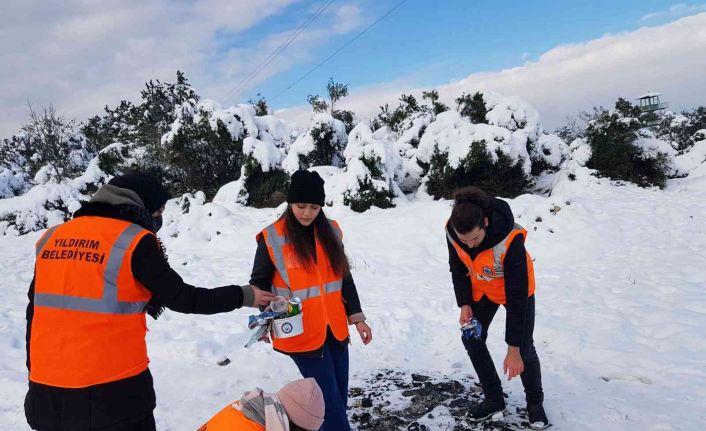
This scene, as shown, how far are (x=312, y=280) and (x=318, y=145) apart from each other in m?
12.5

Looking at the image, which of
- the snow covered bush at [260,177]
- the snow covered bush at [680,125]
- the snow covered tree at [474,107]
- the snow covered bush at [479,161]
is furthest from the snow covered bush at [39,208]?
the snow covered bush at [680,125]

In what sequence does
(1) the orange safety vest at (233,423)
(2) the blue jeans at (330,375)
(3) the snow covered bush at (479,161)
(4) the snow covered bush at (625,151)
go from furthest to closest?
(4) the snow covered bush at (625,151)
(3) the snow covered bush at (479,161)
(2) the blue jeans at (330,375)
(1) the orange safety vest at (233,423)

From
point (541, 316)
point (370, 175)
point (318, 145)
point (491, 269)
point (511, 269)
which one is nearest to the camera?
point (511, 269)

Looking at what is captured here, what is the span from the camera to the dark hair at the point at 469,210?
2732mm

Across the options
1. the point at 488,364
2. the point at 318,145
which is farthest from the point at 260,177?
the point at 488,364

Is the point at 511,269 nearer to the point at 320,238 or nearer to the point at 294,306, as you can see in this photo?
the point at 320,238

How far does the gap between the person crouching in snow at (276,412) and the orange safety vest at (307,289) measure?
2.69ft

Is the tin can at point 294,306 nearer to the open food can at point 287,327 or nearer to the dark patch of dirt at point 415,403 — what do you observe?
the open food can at point 287,327

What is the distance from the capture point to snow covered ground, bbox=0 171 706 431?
11.9 ft

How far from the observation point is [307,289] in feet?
8.74

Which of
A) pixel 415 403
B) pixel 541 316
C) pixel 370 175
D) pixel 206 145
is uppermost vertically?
pixel 206 145

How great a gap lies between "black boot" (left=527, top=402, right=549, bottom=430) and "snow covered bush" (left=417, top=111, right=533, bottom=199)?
9.05 meters

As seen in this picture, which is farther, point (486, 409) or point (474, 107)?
point (474, 107)

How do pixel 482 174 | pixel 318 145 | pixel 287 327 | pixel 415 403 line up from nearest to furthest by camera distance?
1. pixel 287 327
2. pixel 415 403
3. pixel 482 174
4. pixel 318 145
